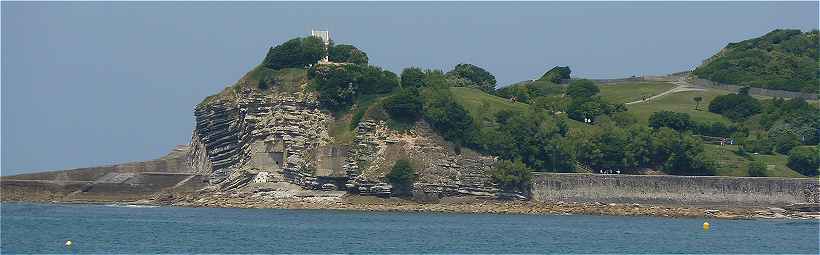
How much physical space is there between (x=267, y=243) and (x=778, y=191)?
35704 millimetres

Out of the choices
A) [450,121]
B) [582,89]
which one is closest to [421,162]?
[450,121]

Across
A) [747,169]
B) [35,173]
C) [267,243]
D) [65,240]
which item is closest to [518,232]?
[267,243]

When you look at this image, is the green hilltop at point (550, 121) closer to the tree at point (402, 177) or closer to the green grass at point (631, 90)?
the tree at point (402, 177)

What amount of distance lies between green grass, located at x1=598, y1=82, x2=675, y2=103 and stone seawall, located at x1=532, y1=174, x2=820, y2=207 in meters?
31.3

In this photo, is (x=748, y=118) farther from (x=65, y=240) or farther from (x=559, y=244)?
(x=65, y=240)

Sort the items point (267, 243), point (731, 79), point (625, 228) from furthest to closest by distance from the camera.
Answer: point (731, 79)
point (625, 228)
point (267, 243)

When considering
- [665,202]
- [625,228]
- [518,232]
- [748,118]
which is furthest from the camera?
[748,118]

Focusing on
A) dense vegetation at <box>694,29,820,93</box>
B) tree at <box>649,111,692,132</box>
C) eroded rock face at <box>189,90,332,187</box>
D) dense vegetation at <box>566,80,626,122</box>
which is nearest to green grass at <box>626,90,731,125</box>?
tree at <box>649,111,692,132</box>

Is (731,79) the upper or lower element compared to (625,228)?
upper

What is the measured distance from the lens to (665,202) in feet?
264

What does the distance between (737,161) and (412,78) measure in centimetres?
1950

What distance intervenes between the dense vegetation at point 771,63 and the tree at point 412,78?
121 feet

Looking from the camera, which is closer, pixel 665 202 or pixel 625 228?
pixel 625 228

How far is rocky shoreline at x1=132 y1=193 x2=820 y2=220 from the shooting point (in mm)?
78812
